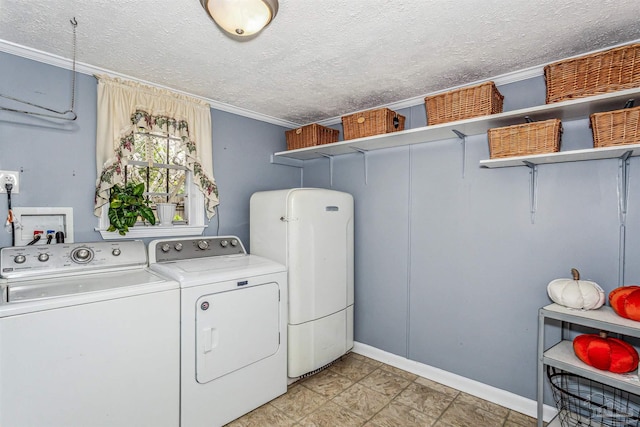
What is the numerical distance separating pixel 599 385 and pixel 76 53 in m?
3.85

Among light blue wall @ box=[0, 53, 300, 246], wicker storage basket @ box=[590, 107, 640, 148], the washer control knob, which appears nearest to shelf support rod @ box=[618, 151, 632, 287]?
A: wicker storage basket @ box=[590, 107, 640, 148]

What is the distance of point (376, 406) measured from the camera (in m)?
2.38

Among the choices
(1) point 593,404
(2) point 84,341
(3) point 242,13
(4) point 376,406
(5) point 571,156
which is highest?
(3) point 242,13

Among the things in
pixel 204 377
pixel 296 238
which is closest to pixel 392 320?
pixel 296 238

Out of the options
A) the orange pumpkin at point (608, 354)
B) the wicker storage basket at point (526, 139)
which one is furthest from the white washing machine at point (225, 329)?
the orange pumpkin at point (608, 354)

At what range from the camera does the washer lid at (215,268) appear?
2023mm

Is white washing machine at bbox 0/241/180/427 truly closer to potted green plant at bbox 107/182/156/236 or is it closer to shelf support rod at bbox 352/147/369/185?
potted green plant at bbox 107/182/156/236

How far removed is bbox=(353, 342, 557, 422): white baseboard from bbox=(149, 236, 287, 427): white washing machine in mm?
991

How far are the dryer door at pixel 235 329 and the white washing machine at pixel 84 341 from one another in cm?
16

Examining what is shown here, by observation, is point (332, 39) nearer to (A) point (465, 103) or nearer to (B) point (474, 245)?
(A) point (465, 103)

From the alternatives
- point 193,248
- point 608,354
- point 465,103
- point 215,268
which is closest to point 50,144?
point 193,248

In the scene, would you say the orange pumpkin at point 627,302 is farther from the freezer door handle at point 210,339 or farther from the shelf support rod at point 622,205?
the freezer door handle at point 210,339

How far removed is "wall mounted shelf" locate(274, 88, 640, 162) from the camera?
5.87 ft

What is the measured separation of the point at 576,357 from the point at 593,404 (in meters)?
0.44
